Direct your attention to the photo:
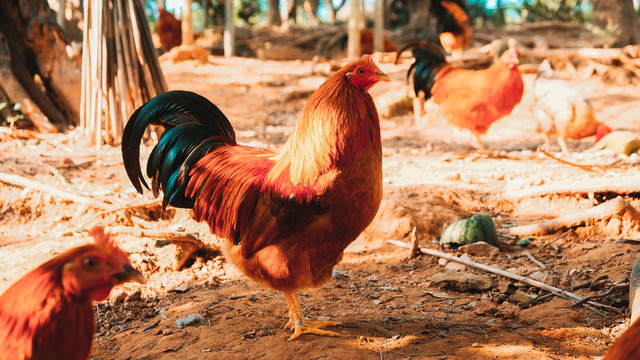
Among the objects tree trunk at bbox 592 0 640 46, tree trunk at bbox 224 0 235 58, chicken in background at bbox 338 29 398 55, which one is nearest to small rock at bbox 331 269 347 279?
tree trunk at bbox 592 0 640 46

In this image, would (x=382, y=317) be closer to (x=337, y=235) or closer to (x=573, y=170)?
(x=337, y=235)

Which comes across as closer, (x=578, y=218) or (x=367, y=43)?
(x=578, y=218)

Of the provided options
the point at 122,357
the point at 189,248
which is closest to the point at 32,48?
the point at 189,248

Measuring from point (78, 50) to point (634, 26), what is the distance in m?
11.2

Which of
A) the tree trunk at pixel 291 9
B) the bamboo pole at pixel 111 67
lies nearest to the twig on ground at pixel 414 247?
the bamboo pole at pixel 111 67

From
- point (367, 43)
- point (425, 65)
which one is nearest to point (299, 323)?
point (425, 65)

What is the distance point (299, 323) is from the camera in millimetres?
3057

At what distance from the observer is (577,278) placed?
3645mm

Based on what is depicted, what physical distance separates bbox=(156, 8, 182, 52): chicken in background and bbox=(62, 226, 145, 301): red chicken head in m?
17.0

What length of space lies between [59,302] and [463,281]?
272 centimetres

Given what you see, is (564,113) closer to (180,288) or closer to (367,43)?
(180,288)

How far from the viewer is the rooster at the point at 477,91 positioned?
24.3 feet

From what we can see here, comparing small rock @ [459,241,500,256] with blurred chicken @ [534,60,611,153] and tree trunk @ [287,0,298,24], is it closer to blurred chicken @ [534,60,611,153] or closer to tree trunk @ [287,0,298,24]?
blurred chicken @ [534,60,611,153]

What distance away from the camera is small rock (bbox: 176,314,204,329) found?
3.23 m
